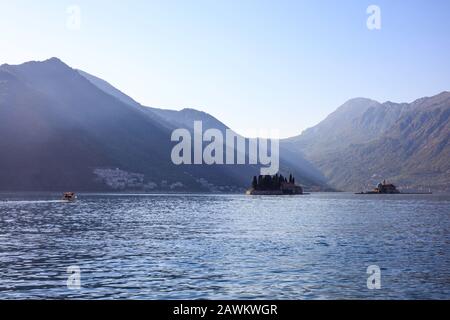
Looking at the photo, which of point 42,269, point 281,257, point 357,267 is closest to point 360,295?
point 357,267

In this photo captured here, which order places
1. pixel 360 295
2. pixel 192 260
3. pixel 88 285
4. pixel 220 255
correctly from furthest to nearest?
pixel 220 255
pixel 192 260
pixel 88 285
pixel 360 295

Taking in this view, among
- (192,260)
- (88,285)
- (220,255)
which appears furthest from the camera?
(220,255)

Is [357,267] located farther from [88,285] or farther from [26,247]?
[26,247]

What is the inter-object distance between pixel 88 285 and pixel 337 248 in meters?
42.0

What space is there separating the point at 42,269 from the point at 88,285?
11387mm

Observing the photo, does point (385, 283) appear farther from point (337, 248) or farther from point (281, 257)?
point (337, 248)

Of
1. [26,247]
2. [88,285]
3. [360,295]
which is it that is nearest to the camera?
[360,295]

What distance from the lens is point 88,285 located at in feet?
147
